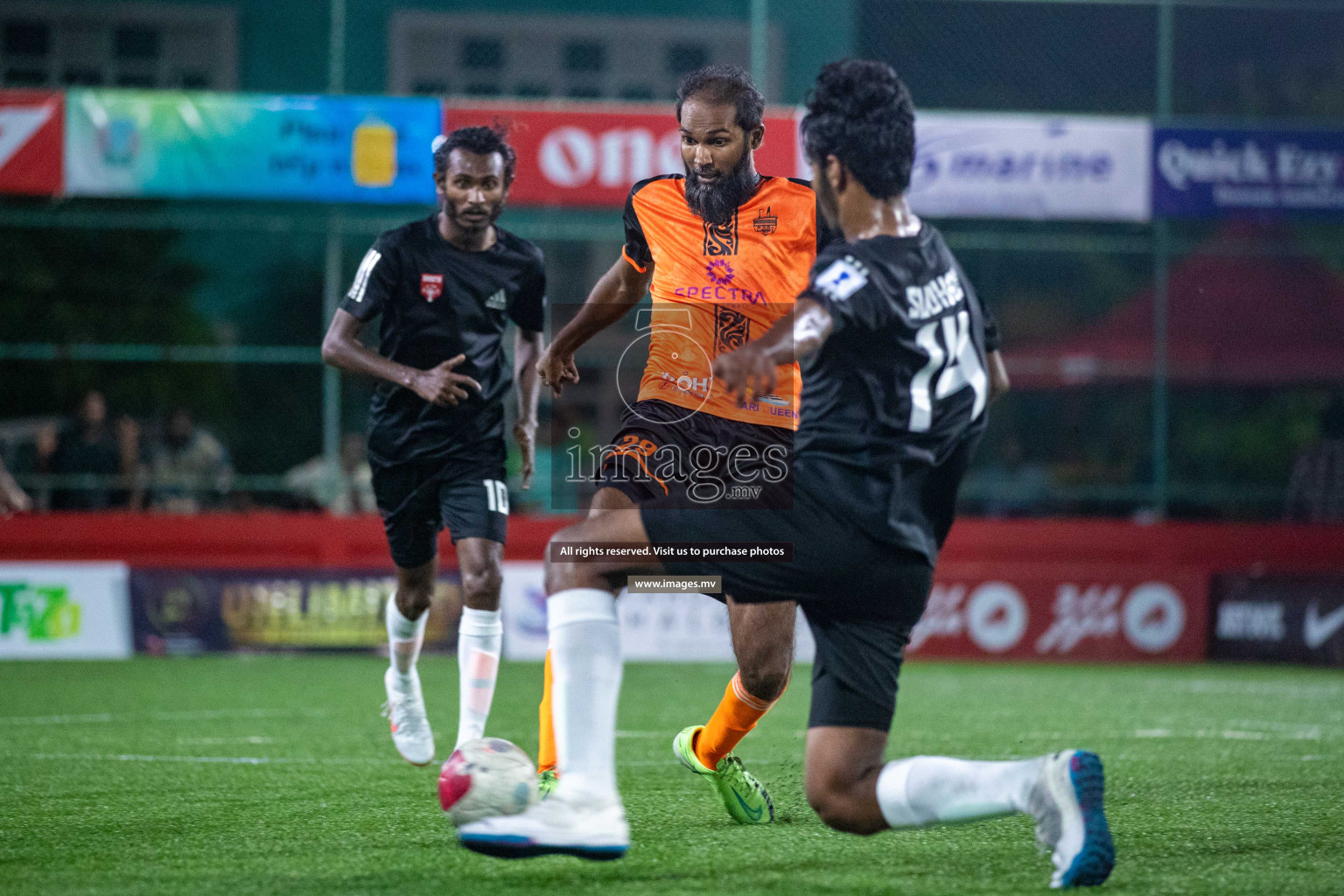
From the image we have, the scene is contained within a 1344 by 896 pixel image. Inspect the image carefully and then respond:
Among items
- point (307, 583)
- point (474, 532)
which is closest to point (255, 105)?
point (307, 583)

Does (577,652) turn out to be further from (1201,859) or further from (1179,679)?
(1179,679)

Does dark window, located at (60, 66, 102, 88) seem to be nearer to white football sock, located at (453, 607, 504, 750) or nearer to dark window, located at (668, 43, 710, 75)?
dark window, located at (668, 43, 710, 75)

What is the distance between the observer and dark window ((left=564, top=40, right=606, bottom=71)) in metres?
20.2

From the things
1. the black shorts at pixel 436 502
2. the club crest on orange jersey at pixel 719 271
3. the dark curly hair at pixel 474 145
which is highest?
the dark curly hair at pixel 474 145

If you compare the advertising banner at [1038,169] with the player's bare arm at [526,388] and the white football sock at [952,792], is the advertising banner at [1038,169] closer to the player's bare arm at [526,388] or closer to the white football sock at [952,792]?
the player's bare arm at [526,388]

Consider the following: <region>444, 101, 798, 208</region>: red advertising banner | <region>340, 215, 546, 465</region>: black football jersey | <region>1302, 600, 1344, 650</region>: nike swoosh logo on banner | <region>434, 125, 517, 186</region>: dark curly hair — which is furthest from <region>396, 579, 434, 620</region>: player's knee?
<region>1302, 600, 1344, 650</region>: nike swoosh logo on banner

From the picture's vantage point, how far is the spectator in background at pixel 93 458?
1302 cm

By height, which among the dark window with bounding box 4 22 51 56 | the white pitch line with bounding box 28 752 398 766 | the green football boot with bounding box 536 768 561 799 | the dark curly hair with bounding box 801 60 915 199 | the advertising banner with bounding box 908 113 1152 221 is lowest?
the white pitch line with bounding box 28 752 398 766

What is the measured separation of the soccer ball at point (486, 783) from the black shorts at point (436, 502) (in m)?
2.02

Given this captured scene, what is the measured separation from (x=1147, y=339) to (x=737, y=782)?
1228 centimetres

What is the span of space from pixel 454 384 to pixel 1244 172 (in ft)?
35.3

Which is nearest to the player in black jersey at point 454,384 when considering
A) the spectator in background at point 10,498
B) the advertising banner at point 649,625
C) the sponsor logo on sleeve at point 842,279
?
the sponsor logo on sleeve at point 842,279

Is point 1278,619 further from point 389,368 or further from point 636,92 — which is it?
point 636,92

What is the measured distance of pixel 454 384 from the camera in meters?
5.92
